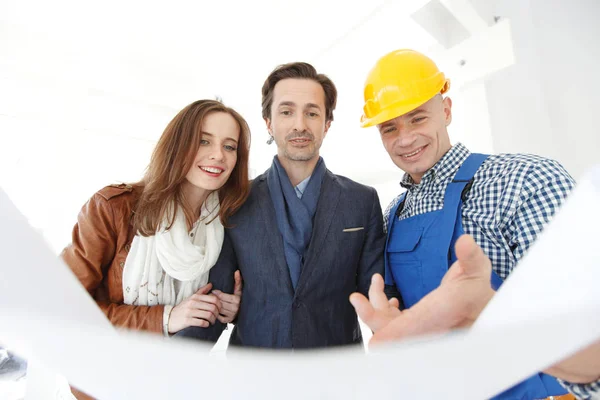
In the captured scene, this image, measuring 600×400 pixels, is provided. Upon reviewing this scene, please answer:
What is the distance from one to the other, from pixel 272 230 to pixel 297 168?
389 millimetres

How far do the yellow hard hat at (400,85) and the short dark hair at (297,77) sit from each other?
406mm

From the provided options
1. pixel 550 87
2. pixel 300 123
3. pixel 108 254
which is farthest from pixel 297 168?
pixel 550 87

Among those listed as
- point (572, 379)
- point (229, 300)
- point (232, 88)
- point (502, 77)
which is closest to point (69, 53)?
point (232, 88)

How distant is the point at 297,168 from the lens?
1487 millimetres

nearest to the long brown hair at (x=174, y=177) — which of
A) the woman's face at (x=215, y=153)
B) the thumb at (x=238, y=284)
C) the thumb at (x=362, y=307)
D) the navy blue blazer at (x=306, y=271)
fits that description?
the woman's face at (x=215, y=153)

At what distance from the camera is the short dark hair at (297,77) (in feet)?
5.34

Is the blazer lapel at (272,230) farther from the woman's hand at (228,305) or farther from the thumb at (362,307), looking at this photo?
the thumb at (362,307)

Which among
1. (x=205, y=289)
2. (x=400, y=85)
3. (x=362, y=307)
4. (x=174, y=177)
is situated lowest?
(x=205, y=289)

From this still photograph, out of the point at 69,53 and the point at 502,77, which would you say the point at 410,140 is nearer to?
the point at 502,77

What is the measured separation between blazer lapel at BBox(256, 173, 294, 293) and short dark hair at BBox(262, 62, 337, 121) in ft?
1.92

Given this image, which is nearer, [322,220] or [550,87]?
[322,220]

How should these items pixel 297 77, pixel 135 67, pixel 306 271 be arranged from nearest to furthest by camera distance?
pixel 306 271
pixel 297 77
pixel 135 67

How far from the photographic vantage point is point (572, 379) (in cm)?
51

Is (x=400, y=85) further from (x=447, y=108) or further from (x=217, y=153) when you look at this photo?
(x=217, y=153)
